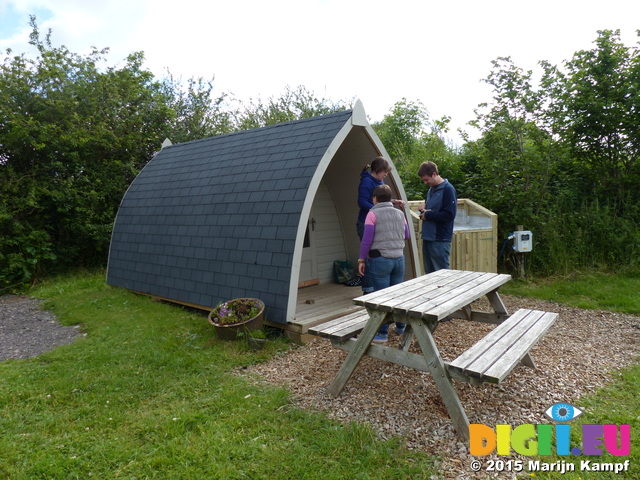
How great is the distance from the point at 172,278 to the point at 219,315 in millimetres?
1969

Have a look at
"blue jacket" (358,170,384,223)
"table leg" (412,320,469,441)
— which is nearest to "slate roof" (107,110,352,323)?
"blue jacket" (358,170,384,223)

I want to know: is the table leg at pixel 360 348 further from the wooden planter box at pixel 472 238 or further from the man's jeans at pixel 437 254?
the wooden planter box at pixel 472 238

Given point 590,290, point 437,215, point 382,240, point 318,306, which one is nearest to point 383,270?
point 382,240

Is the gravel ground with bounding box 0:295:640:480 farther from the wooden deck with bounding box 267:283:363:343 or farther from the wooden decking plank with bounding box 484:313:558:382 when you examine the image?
the wooden decking plank with bounding box 484:313:558:382

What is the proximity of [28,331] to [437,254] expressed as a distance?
5735 millimetres

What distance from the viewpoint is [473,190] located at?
29.2 ft

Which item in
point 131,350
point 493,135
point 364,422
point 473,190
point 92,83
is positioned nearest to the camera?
point 364,422

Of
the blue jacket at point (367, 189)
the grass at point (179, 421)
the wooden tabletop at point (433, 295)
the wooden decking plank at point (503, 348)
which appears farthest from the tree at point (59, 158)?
the wooden decking plank at point (503, 348)

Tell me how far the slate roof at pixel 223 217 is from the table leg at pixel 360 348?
161 centimetres

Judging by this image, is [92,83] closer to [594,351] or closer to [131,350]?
[131,350]

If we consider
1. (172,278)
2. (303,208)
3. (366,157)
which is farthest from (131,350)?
(366,157)

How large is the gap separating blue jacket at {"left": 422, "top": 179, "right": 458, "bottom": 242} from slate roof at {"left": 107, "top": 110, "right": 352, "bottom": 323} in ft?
4.79

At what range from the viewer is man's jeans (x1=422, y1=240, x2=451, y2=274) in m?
5.14
